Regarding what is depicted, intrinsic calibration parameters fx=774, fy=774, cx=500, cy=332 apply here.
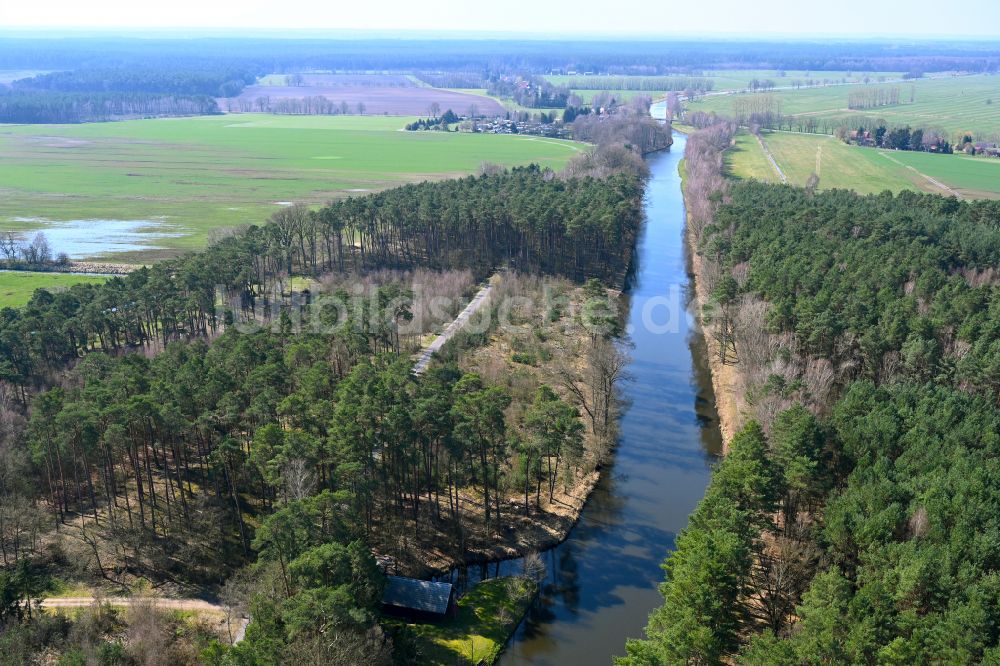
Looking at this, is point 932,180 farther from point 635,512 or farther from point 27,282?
point 27,282

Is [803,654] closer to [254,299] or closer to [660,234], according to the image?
[254,299]

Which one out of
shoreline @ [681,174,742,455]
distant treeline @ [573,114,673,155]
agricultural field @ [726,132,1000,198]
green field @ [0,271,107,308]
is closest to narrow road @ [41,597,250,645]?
shoreline @ [681,174,742,455]

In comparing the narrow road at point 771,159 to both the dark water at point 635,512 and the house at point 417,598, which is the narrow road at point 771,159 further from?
the house at point 417,598

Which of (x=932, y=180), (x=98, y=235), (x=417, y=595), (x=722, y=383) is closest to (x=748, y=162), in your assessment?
(x=932, y=180)

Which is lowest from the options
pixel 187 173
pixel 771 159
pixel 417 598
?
pixel 417 598

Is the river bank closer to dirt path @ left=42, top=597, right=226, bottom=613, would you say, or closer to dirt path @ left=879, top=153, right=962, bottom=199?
dirt path @ left=42, top=597, right=226, bottom=613

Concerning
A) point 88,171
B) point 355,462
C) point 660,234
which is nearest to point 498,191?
point 660,234
